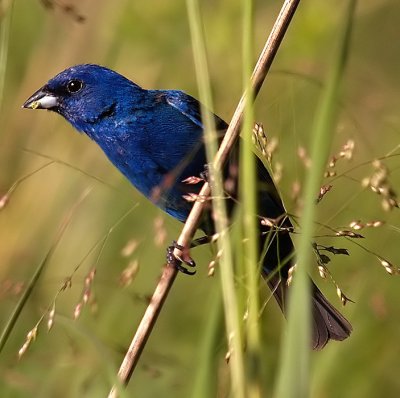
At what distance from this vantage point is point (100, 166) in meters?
3.85

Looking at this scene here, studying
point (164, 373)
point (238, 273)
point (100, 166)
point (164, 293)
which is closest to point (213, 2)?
point (100, 166)

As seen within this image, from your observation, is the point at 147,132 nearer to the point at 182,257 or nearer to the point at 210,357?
the point at 182,257

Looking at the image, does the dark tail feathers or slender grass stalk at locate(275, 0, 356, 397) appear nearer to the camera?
slender grass stalk at locate(275, 0, 356, 397)

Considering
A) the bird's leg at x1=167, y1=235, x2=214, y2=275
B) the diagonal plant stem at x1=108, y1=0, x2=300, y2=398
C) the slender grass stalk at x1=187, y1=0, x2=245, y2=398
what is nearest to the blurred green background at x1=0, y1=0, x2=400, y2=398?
the bird's leg at x1=167, y1=235, x2=214, y2=275

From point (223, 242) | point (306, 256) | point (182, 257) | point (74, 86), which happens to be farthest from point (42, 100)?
point (306, 256)

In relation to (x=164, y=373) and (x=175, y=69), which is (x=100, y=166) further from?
(x=164, y=373)

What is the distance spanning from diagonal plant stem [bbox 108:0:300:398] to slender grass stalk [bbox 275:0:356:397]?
1.31 feet

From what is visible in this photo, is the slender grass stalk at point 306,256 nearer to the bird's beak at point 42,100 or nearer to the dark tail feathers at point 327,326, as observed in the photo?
the dark tail feathers at point 327,326

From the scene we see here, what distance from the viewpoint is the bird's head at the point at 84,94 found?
2.97 metres

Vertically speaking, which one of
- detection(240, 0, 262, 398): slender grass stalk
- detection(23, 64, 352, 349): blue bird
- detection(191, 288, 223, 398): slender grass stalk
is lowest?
detection(191, 288, 223, 398): slender grass stalk

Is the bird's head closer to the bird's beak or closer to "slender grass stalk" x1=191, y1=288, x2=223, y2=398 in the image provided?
the bird's beak

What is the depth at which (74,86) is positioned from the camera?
307 cm

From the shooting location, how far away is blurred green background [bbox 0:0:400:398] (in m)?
3.02

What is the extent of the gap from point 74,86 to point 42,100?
0.40 ft
